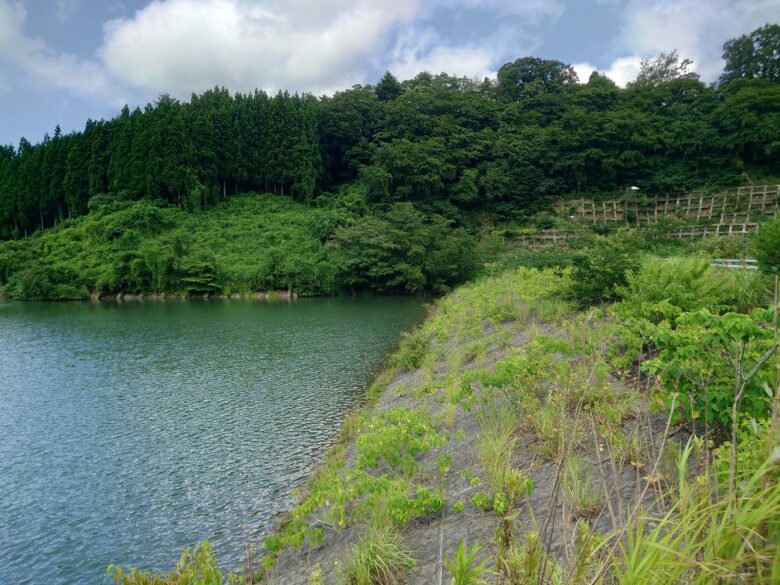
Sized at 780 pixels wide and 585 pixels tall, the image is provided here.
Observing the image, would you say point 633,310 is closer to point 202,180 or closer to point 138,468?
point 138,468

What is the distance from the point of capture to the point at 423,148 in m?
47.1

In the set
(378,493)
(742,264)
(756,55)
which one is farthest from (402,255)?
(756,55)

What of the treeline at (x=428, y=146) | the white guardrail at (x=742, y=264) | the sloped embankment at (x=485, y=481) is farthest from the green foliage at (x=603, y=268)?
the treeline at (x=428, y=146)

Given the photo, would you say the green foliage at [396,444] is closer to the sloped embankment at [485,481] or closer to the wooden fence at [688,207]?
the sloped embankment at [485,481]

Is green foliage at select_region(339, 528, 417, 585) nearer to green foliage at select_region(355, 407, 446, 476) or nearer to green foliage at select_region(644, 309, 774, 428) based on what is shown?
green foliage at select_region(355, 407, 446, 476)

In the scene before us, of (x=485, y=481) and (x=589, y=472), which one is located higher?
(x=589, y=472)

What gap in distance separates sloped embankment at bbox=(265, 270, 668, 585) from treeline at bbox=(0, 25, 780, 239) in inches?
1579

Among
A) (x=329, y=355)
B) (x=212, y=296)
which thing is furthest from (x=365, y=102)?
(x=329, y=355)

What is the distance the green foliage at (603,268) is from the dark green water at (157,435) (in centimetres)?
625

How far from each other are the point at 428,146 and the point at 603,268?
129 feet

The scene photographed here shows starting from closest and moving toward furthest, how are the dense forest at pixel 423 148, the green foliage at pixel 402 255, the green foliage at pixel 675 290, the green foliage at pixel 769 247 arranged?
1. the green foliage at pixel 675 290
2. the green foliage at pixel 769 247
3. the green foliage at pixel 402 255
4. the dense forest at pixel 423 148

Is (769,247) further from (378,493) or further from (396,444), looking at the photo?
(378,493)

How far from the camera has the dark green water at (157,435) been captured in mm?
6043

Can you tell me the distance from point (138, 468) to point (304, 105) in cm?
5433
